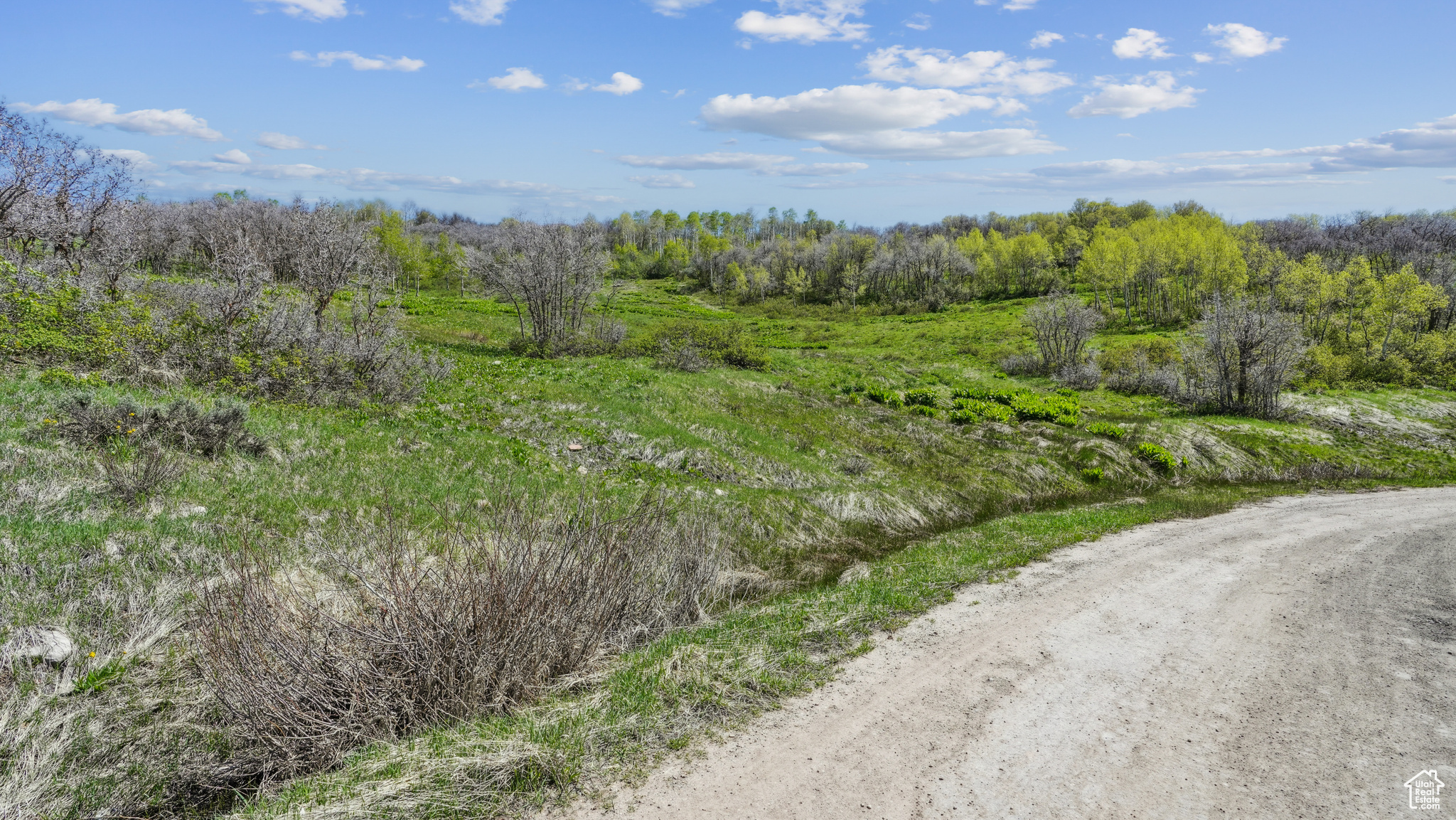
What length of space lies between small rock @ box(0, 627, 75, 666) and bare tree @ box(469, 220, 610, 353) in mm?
24349

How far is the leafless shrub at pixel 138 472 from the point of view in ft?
30.7

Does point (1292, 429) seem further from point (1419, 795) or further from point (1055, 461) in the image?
point (1419, 795)

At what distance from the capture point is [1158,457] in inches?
883

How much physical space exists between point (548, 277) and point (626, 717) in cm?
2836

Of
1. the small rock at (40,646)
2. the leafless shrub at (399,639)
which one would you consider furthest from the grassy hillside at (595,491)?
the leafless shrub at (399,639)

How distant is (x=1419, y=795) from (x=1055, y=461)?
17.4 meters

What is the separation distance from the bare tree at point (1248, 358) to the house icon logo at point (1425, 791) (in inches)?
1106

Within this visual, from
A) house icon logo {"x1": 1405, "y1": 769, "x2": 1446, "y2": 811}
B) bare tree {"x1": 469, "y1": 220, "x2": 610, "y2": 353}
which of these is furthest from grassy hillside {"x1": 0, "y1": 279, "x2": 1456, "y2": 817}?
house icon logo {"x1": 1405, "y1": 769, "x2": 1446, "y2": 811}

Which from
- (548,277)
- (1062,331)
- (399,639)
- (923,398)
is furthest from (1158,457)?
(548,277)

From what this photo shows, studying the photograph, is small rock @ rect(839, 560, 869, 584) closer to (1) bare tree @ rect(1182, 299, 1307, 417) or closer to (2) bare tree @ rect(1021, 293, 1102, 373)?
(1) bare tree @ rect(1182, 299, 1307, 417)

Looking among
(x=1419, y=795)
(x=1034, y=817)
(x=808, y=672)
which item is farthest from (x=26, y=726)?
(x=1419, y=795)

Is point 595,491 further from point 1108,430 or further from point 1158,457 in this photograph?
point 1108,430

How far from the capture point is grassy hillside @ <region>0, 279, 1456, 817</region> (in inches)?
212

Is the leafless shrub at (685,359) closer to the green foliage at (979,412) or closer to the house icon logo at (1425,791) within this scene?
the green foliage at (979,412)
